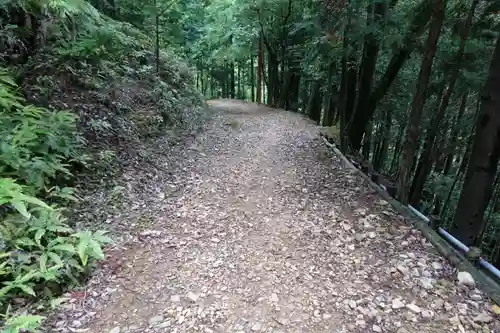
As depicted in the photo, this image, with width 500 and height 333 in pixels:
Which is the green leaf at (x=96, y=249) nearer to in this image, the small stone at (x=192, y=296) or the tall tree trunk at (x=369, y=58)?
the small stone at (x=192, y=296)

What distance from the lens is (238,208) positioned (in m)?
5.11

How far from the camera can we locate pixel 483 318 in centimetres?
299

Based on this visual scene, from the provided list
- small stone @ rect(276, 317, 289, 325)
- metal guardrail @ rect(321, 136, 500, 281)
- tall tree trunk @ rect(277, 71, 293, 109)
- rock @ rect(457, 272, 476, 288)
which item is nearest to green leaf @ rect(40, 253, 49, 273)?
small stone @ rect(276, 317, 289, 325)

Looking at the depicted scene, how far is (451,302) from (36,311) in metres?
3.76

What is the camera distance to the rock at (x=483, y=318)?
2963 mm

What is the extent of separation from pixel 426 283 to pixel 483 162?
184cm

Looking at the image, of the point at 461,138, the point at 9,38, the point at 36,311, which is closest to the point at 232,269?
the point at 36,311

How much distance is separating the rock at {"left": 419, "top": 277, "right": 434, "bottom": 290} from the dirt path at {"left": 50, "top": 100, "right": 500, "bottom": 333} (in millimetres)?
10

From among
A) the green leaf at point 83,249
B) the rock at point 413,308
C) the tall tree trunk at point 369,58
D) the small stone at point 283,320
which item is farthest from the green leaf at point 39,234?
the tall tree trunk at point 369,58

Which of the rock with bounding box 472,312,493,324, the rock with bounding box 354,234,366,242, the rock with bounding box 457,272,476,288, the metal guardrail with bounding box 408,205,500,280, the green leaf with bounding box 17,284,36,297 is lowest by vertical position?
the rock with bounding box 472,312,493,324

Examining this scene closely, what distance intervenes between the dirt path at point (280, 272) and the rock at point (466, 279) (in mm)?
76

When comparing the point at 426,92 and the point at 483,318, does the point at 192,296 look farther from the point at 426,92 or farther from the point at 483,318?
the point at 426,92

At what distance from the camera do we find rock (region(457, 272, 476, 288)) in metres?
3.36

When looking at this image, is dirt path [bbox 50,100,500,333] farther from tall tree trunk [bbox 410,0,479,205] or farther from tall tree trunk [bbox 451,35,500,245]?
tall tree trunk [bbox 410,0,479,205]
